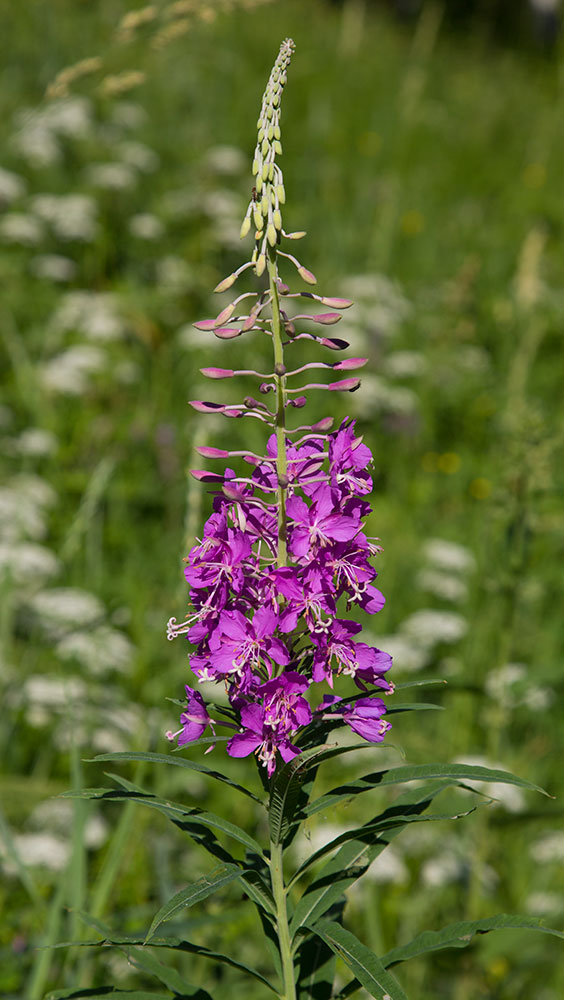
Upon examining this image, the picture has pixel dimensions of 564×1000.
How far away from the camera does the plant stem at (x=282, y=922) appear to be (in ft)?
3.85

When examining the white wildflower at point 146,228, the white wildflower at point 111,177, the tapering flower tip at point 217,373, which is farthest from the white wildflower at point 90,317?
the tapering flower tip at point 217,373

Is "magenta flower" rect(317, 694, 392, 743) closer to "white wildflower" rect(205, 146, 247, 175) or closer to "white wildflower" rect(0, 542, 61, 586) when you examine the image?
"white wildflower" rect(0, 542, 61, 586)

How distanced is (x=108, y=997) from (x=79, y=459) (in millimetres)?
4275

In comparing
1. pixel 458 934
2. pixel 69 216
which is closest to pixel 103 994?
pixel 458 934

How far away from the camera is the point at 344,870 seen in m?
1.28

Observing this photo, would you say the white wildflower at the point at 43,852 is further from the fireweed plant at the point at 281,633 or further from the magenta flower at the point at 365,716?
the magenta flower at the point at 365,716

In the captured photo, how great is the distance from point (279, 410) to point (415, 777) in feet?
1.60

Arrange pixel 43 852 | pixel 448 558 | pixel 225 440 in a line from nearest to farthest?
pixel 43 852 < pixel 448 558 < pixel 225 440

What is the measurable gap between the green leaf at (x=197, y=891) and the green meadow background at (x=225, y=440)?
0.83 ft

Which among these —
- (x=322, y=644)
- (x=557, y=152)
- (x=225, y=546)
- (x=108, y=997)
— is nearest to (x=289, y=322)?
(x=225, y=546)

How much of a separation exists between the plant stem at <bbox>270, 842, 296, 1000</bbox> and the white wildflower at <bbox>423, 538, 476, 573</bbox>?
3.24 meters

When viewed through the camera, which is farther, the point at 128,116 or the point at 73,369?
the point at 128,116

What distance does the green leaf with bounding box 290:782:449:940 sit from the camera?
123 cm

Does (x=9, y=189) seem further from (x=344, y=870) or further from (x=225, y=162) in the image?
(x=344, y=870)
